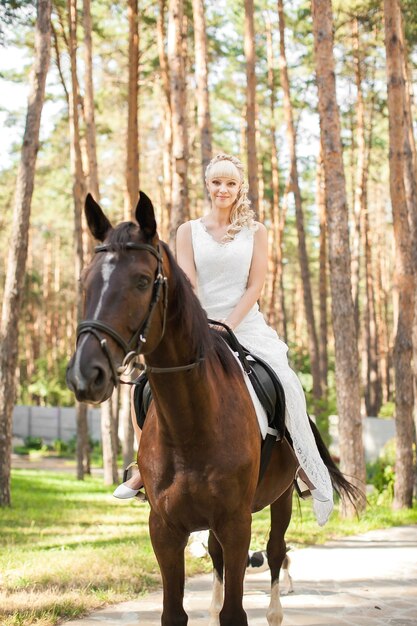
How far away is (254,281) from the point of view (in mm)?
4996

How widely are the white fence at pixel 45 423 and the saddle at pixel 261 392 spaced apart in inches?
1458

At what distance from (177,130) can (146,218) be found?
1166 cm

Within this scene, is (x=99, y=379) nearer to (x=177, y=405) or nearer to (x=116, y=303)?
(x=116, y=303)

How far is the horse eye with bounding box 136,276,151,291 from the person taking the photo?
3271mm

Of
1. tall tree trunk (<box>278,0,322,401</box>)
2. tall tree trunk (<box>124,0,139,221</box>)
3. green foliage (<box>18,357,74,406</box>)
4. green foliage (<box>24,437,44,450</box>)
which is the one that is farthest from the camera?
green foliage (<box>18,357,74,406</box>)

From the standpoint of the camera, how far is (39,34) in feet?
44.7

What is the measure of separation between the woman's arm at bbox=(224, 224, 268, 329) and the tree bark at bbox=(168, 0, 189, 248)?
30.0 ft

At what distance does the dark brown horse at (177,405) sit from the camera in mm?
3250

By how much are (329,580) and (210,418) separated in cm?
436

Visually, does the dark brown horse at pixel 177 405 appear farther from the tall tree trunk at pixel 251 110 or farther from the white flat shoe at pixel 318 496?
the tall tree trunk at pixel 251 110

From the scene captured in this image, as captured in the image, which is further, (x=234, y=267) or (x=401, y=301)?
(x=401, y=301)

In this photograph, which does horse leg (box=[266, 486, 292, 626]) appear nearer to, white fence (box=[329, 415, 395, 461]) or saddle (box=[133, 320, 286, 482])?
saddle (box=[133, 320, 286, 482])

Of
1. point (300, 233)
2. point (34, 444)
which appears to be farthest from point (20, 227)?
point (34, 444)

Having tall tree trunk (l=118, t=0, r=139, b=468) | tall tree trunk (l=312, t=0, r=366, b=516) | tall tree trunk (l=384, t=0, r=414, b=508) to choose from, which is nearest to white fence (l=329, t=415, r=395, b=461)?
tall tree trunk (l=118, t=0, r=139, b=468)
